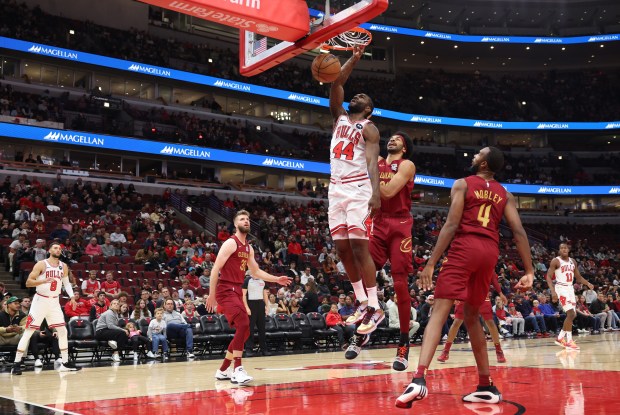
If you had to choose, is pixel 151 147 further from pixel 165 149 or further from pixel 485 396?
pixel 485 396

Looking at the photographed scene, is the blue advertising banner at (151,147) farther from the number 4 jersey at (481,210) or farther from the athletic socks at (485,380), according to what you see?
the athletic socks at (485,380)

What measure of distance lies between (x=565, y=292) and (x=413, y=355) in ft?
12.4

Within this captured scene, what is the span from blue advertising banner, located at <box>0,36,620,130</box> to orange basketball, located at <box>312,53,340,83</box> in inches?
998

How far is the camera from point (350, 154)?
19.3 feet

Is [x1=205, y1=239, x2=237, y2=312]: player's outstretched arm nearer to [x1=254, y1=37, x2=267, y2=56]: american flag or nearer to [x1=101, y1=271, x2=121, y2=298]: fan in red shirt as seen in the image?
[x1=254, y1=37, x2=267, y2=56]: american flag

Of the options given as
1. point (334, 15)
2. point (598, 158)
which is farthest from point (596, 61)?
point (334, 15)

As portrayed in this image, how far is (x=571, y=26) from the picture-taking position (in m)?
44.9

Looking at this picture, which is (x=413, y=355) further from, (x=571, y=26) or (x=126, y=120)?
(x=571, y=26)

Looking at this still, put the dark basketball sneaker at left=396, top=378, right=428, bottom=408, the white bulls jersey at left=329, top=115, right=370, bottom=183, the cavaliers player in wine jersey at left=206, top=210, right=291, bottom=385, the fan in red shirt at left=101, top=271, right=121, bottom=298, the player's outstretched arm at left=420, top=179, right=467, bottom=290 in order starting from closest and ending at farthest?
the dark basketball sneaker at left=396, top=378, right=428, bottom=408 < the player's outstretched arm at left=420, top=179, right=467, bottom=290 < the white bulls jersey at left=329, top=115, right=370, bottom=183 < the cavaliers player in wine jersey at left=206, top=210, right=291, bottom=385 < the fan in red shirt at left=101, top=271, right=121, bottom=298

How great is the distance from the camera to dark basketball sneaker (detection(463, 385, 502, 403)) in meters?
5.32

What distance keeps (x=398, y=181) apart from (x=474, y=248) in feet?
4.00

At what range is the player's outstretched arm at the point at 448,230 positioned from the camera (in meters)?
5.02

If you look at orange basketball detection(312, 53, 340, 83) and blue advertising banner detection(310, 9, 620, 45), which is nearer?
orange basketball detection(312, 53, 340, 83)

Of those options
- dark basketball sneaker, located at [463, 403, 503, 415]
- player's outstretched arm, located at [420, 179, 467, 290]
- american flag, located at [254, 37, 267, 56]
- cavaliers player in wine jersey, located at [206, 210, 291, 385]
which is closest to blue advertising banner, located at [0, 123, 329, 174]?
cavaliers player in wine jersey, located at [206, 210, 291, 385]
